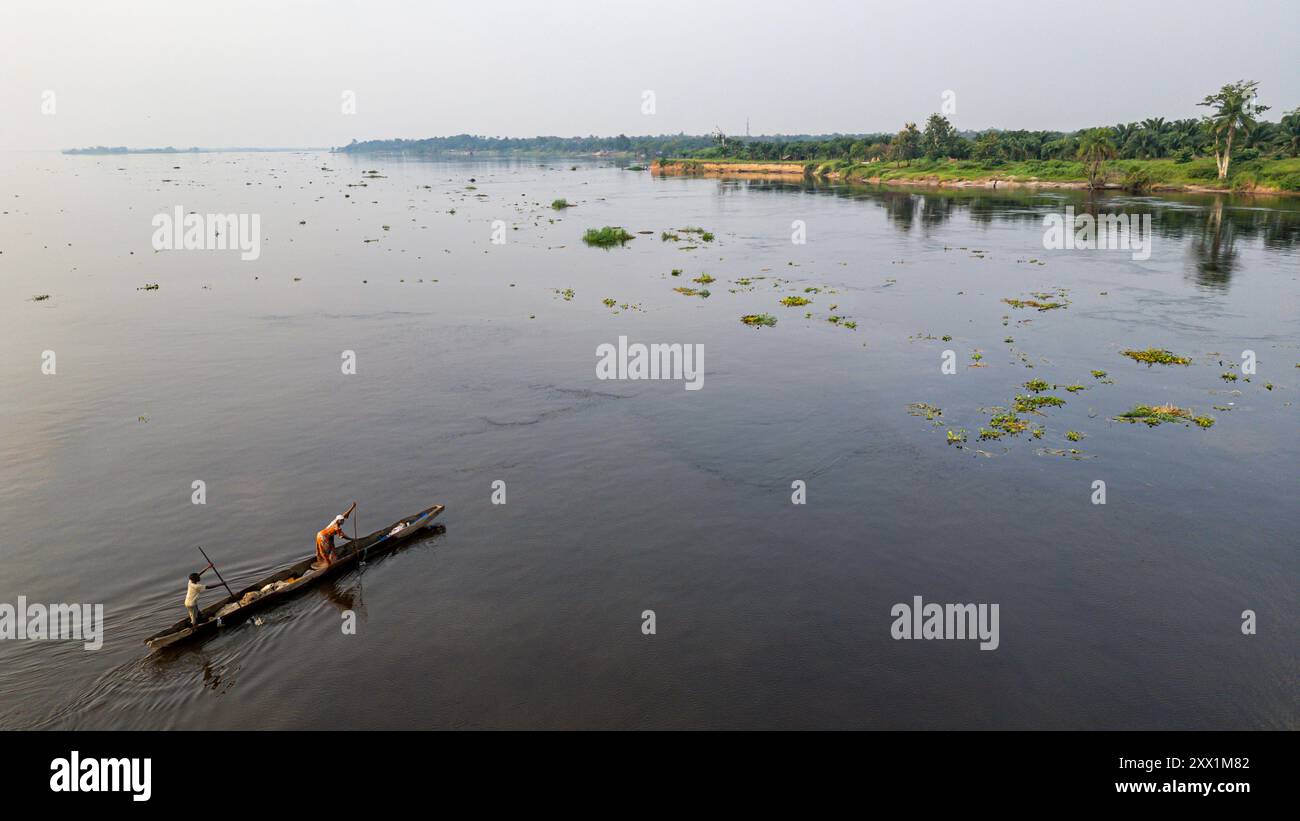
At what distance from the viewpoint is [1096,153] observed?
134 m

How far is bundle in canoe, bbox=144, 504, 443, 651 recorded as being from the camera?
21203 mm

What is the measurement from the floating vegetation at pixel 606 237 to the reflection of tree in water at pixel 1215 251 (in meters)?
55.7

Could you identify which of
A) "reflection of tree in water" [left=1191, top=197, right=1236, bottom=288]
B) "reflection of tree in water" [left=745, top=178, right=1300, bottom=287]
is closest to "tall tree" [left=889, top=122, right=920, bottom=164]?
"reflection of tree in water" [left=745, top=178, right=1300, bottom=287]

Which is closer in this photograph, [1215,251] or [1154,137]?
[1215,251]

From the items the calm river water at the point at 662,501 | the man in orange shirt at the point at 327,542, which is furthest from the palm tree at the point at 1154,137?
the man in orange shirt at the point at 327,542

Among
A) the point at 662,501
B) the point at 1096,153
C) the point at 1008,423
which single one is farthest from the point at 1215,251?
the point at 662,501

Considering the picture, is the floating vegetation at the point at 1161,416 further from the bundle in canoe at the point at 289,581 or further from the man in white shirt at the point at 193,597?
the man in white shirt at the point at 193,597

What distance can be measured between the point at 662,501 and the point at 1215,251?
7500 cm

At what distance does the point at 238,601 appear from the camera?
2258 cm

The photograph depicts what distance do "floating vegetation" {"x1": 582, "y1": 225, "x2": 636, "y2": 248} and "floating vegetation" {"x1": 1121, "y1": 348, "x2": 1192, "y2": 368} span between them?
55134mm

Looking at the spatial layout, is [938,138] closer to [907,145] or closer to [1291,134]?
[907,145]

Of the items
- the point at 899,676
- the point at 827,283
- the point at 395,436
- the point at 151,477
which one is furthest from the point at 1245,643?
the point at 827,283

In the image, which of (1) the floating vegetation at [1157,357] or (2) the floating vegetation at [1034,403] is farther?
(1) the floating vegetation at [1157,357]

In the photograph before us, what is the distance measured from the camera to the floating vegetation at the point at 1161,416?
1378 inches
